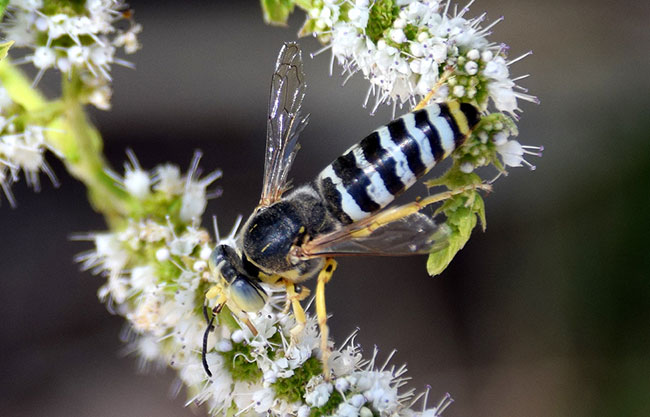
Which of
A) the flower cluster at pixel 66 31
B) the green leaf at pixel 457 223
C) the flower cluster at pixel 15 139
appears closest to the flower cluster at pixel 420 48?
the green leaf at pixel 457 223

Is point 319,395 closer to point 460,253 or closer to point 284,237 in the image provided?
point 284,237

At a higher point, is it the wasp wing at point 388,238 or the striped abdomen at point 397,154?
the striped abdomen at point 397,154

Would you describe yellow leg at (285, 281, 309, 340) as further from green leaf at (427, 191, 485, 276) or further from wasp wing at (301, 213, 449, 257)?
green leaf at (427, 191, 485, 276)

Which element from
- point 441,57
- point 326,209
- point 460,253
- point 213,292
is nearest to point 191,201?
point 213,292

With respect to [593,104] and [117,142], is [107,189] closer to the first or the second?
[117,142]

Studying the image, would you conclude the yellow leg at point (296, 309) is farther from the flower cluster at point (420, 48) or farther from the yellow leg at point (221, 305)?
the flower cluster at point (420, 48)
